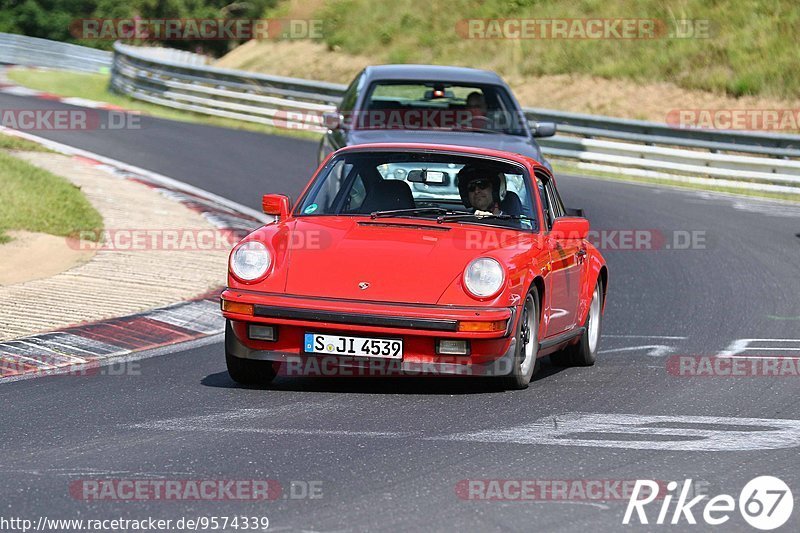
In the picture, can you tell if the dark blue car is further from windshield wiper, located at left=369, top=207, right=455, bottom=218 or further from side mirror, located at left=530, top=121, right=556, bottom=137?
windshield wiper, located at left=369, top=207, right=455, bottom=218

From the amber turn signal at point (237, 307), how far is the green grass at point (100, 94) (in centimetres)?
1792

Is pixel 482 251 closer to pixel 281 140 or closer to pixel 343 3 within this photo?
pixel 281 140

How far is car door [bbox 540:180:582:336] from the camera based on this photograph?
27.5ft

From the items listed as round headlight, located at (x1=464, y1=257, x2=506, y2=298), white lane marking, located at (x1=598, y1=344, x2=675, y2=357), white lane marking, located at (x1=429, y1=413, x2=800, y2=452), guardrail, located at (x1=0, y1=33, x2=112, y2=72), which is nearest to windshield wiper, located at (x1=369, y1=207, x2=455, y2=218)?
round headlight, located at (x1=464, y1=257, x2=506, y2=298)

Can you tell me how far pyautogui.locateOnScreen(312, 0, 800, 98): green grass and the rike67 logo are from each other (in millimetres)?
23998

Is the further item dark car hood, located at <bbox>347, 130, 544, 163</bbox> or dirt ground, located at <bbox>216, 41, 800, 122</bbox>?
dirt ground, located at <bbox>216, 41, 800, 122</bbox>

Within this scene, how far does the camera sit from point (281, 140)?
24172 millimetres

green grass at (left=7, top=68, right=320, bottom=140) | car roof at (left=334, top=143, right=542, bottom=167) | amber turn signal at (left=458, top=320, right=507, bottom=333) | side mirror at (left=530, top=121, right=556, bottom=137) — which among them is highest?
car roof at (left=334, top=143, right=542, bottom=167)

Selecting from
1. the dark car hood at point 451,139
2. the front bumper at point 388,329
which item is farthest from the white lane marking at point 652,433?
the dark car hood at point 451,139

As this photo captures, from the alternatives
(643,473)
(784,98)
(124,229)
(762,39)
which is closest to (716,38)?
(762,39)

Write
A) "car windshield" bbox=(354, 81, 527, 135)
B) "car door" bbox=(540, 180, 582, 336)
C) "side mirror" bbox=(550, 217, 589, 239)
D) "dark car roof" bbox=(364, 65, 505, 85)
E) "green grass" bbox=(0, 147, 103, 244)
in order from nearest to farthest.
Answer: "car door" bbox=(540, 180, 582, 336) < "side mirror" bbox=(550, 217, 589, 239) < "green grass" bbox=(0, 147, 103, 244) < "car windshield" bbox=(354, 81, 527, 135) < "dark car roof" bbox=(364, 65, 505, 85)

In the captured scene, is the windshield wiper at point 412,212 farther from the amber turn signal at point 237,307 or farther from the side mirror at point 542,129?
the side mirror at point 542,129

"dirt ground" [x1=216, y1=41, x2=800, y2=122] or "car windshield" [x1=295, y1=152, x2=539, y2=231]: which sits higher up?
"car windshield" [x1=295, y1=152, x2=539, y2=231]

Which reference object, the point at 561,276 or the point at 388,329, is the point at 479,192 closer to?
the point at 561,276
